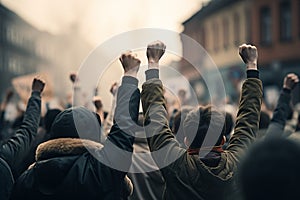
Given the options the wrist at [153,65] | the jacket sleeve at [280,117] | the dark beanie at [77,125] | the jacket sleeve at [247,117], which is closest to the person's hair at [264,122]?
the jacket sleeve at [280,117]

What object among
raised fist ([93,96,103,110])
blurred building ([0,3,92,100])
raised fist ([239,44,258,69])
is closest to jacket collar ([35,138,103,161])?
raised fist ([239,44,258,69])

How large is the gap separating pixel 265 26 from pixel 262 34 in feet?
1.64

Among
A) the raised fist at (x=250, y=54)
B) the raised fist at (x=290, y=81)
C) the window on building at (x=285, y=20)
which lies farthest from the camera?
the window on building at (x=285, y=20)

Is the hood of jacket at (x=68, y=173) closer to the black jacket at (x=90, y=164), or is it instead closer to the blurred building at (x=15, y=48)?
the black jacket at (x=90, y=164)

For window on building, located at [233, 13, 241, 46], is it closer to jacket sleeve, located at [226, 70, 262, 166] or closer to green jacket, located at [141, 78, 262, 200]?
jacket sleeve, located at [226, 70, 262, 166]

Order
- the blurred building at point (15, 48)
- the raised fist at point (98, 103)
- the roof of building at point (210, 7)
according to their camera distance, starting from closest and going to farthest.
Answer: the raised fist at point (98, 103) < the roof of building at point (210, 7) < the blurred building at point (15, 48)

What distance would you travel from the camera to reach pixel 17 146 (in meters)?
4.24

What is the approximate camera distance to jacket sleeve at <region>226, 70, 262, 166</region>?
4.03 m

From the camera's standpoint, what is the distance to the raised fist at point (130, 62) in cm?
375

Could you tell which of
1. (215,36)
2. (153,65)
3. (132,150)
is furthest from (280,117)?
(215,36)

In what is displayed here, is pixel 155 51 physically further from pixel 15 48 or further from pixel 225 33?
pixel 15 48

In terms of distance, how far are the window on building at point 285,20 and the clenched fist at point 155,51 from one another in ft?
112

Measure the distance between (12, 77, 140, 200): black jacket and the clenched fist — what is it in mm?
238

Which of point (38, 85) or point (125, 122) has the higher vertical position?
point (38, 85)
